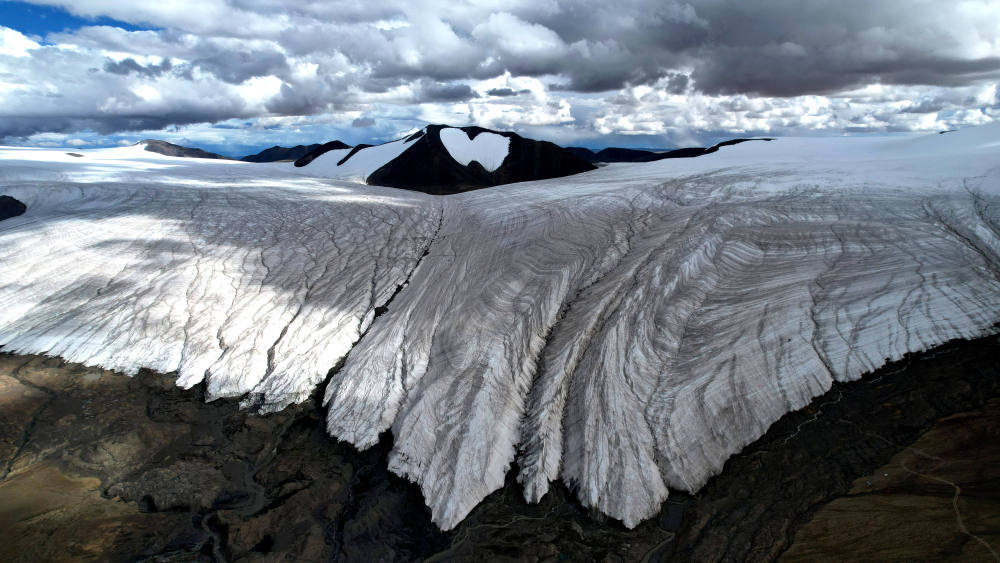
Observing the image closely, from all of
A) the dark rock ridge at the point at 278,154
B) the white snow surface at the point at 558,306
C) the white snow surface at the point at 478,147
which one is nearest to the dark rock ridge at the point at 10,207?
the white snow surface at the point at 558,306

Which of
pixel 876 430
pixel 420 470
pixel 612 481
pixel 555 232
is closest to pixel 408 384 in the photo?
pixel 420 470

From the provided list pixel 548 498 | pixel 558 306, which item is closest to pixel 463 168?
pixel 558 306

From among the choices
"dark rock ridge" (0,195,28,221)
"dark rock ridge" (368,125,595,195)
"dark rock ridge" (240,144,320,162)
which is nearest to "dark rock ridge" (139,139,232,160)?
"dark rock ridge" (240,144,320,162)

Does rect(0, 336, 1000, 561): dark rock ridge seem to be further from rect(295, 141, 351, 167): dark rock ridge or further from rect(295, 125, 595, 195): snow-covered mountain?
rect(295, 141, 351, 167): dark rock ridge

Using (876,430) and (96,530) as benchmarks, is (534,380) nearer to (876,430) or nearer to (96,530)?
(876,430)

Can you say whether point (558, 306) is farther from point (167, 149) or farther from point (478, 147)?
point (167, 149)

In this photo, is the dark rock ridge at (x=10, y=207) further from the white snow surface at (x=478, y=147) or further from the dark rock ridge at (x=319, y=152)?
the dark rock ridge at (x=319, y=152)
